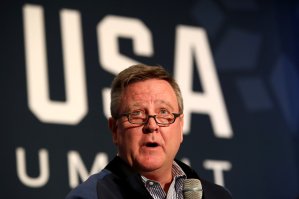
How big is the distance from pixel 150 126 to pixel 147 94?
0.12 meters

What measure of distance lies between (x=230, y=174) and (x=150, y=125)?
196 centimetres

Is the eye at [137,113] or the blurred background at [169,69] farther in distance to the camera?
the blurred background at [169,69]

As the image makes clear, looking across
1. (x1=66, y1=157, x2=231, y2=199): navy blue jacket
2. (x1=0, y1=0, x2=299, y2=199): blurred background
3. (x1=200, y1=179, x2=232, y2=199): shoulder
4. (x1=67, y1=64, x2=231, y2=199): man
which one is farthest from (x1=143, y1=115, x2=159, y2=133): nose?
(x1=0, y1=0, x2=299, y2=199): blurred background

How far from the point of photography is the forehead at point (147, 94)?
222 centimetres

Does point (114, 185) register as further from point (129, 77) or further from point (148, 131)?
point (129, 77)

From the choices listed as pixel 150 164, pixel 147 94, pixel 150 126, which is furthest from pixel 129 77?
pixel 150 164

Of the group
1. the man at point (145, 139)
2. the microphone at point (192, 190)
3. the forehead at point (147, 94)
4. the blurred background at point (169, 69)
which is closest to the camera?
the microphone at point (192, 190)

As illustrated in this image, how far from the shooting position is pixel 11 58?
355cm

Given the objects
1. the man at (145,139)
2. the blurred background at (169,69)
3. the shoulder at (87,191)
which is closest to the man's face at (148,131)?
the man at (145,139)

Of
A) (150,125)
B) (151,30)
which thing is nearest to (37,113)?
(151,30)

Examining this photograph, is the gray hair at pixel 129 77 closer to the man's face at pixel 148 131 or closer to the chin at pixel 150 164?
the man's face at pixel 148 131

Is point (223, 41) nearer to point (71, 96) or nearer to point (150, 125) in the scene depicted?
point (71, 96)

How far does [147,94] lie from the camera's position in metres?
2.23

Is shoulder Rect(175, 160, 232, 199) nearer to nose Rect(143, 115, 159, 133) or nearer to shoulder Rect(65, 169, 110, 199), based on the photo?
nose Rect(143, 115, 159, 133)
